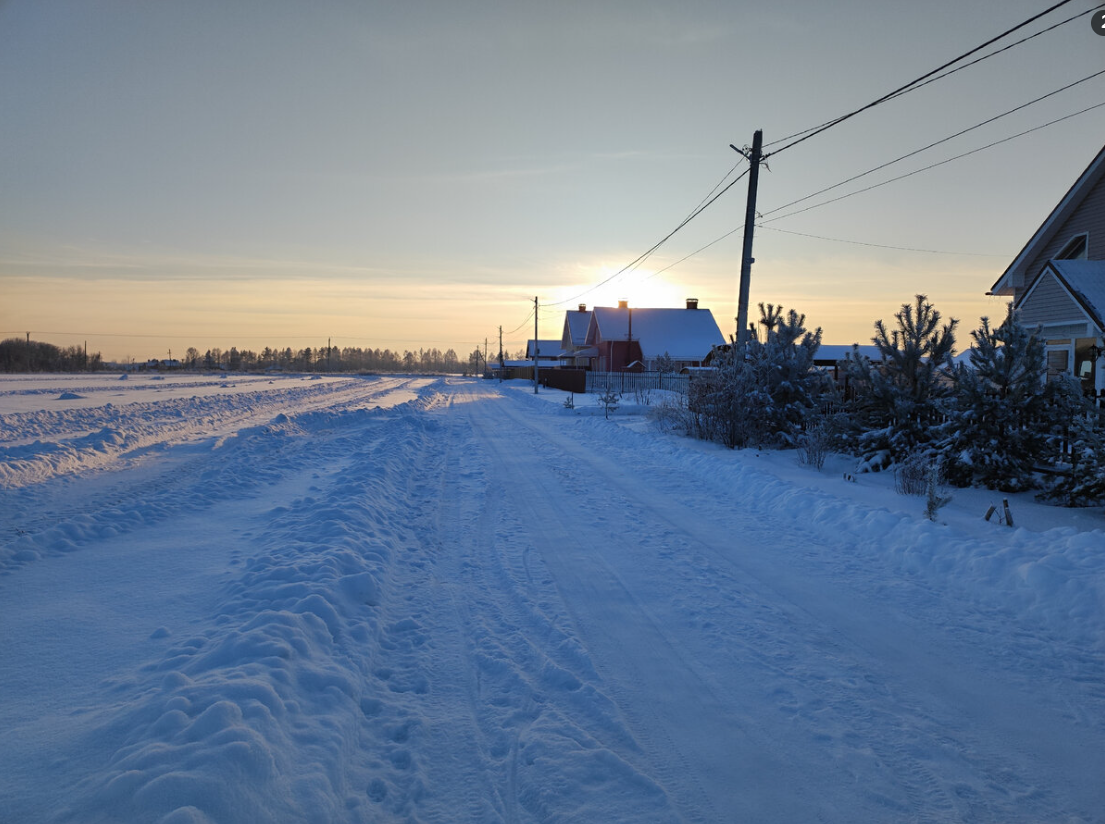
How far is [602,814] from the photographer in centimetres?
284

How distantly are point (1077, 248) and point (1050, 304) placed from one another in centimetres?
374

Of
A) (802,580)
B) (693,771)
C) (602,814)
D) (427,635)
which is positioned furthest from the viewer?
Answer: (802,580)

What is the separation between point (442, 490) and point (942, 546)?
23.2 ft

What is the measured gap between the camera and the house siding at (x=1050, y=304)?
15.7 metres

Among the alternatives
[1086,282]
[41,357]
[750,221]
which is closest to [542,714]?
[750,221]

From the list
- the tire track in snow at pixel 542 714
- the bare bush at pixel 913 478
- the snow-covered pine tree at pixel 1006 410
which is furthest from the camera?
the snow-covered pine tree at pixel 1006 410

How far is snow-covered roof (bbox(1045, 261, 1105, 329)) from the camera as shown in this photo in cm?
1418

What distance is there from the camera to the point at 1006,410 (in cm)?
962

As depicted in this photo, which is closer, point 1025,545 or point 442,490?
point 1025,545

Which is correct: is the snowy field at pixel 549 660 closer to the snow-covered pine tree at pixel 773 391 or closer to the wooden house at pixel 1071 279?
the snow-covered pine tree at pixel 773 391

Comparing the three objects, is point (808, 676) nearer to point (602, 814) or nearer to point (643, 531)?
point (602, 814)

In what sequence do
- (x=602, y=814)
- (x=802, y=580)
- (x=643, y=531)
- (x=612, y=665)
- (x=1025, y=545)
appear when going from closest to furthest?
1. (x=602, y=814)
2. (x=612, y=665)
3. (x=802, y=580)
4. (x=1025, y=545)
5. (x=643, y=531)

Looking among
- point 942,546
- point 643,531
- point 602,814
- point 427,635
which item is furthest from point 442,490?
point 602,814

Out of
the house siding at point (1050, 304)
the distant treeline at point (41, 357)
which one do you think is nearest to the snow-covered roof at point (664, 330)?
the house siding at point (1050, 304)
